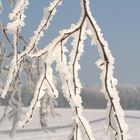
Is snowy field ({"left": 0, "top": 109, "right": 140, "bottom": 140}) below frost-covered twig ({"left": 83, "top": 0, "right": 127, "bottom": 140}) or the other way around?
below

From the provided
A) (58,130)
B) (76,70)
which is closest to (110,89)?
(76,70)

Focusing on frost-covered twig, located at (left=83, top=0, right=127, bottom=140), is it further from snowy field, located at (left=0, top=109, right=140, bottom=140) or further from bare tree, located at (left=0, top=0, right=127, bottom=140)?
snowy field, located at (left=0, top=109, right=140, bottom=140)

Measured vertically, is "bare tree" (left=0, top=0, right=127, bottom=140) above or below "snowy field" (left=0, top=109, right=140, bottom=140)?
above

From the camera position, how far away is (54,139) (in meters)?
14.6

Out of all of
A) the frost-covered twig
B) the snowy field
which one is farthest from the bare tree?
the snowy field

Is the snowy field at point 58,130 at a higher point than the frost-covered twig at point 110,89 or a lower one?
lower

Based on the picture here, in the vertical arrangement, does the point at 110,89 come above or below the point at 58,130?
above

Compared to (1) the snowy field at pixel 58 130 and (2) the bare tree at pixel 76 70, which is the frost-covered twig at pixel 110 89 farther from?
(1) the snowy field at pixel 58 130

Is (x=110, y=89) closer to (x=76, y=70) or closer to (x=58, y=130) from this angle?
(x=76, y=70)

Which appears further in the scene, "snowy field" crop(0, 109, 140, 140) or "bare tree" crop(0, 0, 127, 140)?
"snowy field" crop(0, 109, 140, 140)

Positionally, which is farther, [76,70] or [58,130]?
[58,130]

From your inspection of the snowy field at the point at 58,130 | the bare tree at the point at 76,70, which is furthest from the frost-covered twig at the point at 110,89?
the snowy field at the point at 58,130

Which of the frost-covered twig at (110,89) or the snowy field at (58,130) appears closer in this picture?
the frost-covered twig at (110,89)

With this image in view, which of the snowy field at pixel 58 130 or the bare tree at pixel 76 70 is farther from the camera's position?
the snowy field at pixel 58 130
